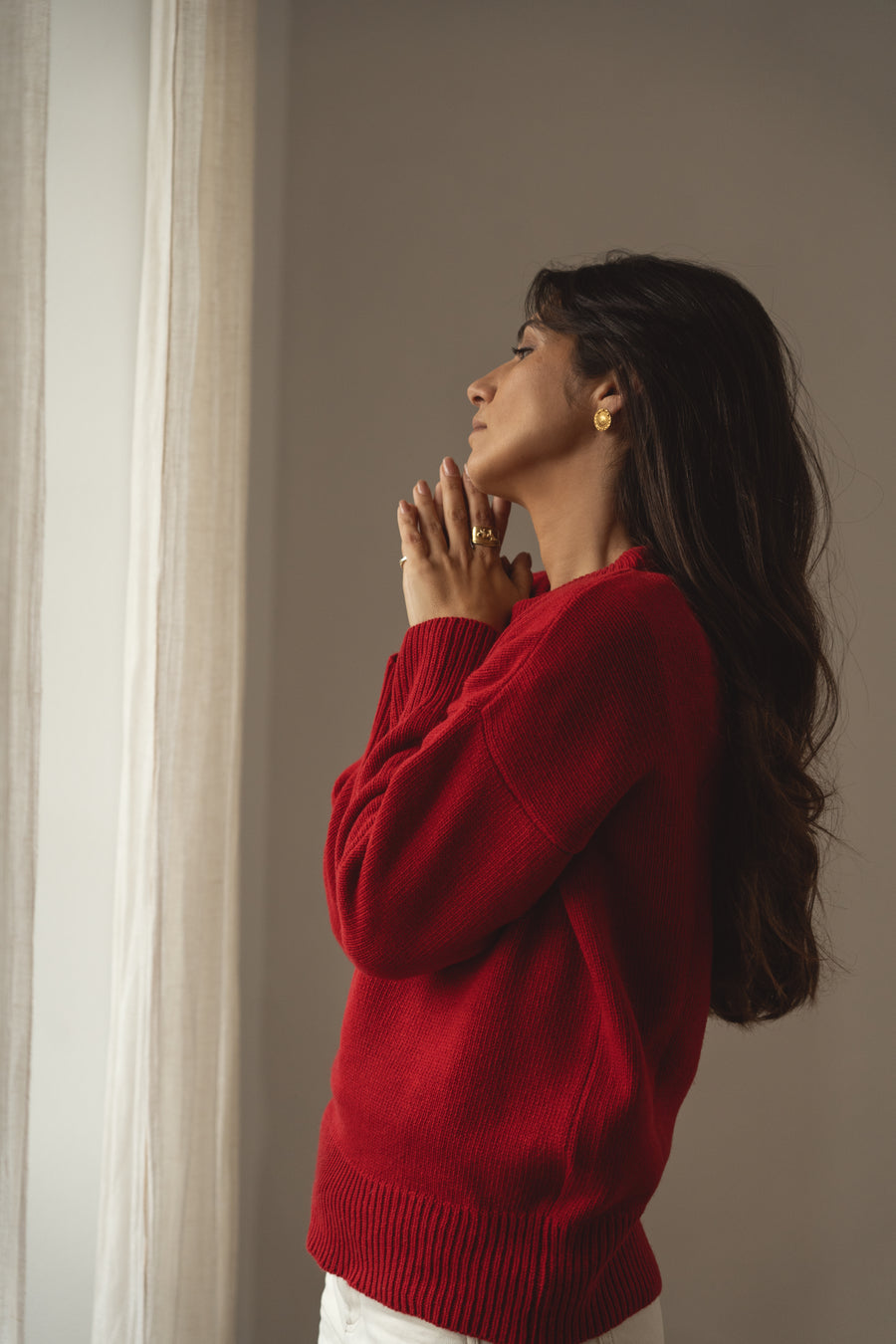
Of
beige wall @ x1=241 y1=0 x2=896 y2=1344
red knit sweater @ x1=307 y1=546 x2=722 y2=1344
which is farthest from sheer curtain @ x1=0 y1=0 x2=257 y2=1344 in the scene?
red knit sweater @ x1=307 y1=546 x2=722 y2=1344

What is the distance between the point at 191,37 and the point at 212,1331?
1.82 m

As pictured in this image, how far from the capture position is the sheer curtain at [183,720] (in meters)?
1.48

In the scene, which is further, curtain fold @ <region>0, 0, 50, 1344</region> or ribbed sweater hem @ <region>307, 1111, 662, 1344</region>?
curtain fold @ <region>0, 0, 50, 1344</region>

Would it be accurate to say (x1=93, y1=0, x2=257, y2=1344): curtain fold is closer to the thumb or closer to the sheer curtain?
the sheer curtain

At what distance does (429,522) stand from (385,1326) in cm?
72

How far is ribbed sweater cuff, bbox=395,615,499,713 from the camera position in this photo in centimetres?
96

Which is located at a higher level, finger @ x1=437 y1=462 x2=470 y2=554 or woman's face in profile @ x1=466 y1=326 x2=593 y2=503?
woman's face in profile @ x1=466 y1=326 x2=593 y2=503

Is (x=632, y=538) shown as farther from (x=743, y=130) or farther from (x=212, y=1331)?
(x=743, y=130)

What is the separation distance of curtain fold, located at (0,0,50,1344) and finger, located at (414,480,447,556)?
39cm

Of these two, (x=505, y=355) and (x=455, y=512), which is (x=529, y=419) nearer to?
(x=455, y=512)

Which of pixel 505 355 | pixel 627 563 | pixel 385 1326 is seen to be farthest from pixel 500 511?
pixel 505 355

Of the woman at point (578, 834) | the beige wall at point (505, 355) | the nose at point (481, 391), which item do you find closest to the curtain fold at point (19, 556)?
the woman at point (578, 834)

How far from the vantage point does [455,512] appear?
1133 millimetres

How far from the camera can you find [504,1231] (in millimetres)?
877
